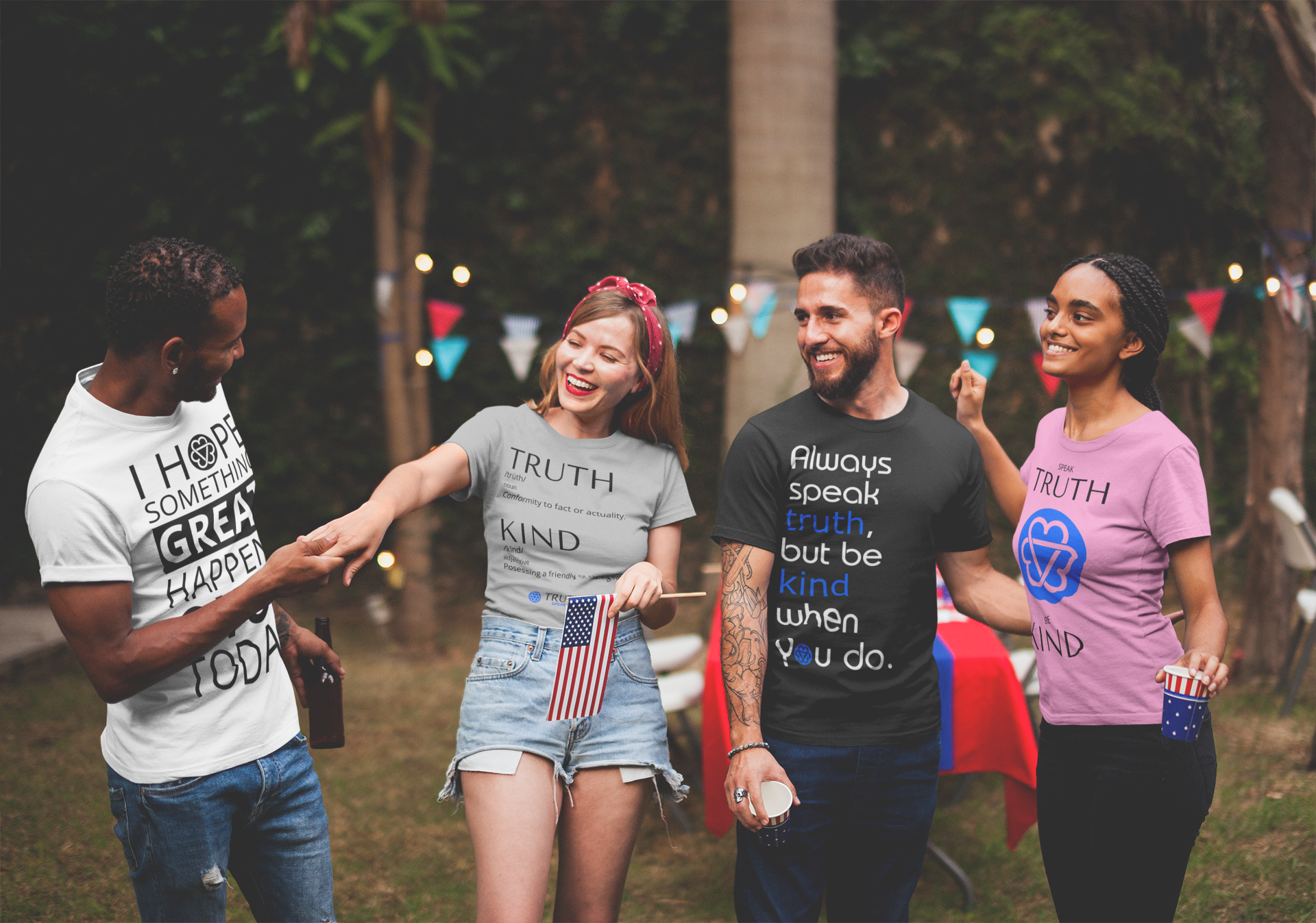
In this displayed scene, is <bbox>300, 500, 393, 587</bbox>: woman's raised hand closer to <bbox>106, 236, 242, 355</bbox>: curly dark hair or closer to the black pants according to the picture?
<bbox>106, 236, 242, 355</bbox>: curly dark hair

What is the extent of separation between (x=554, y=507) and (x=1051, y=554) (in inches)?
43.5

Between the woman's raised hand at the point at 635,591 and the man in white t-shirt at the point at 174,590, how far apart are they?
59 cm

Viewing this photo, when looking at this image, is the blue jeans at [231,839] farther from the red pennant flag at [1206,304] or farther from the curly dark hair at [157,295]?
the red pennant flag at [1206,304]

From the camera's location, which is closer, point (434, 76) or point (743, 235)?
point (743, 235)

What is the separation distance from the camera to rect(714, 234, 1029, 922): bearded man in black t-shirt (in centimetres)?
204

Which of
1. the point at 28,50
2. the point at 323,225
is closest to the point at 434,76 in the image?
the point at 323,225

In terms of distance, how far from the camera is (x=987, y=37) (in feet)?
21.9

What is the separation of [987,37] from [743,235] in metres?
3.05

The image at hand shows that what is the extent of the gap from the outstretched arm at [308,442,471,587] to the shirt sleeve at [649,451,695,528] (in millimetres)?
452

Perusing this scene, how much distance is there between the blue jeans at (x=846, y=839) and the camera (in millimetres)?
2039

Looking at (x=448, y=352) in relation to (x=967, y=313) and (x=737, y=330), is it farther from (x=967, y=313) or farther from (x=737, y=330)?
(x=967, y=313)

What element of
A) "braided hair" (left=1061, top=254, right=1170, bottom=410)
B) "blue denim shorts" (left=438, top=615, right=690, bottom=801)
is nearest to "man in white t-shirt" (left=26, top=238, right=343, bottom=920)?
"blue denim shorts" (left=438, top=615, right=690, bottom=801)

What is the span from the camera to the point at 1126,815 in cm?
195

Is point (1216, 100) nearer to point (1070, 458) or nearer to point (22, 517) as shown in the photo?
point (1070, 458)
